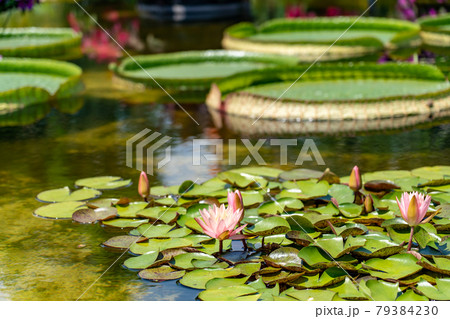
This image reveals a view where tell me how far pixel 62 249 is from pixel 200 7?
Answer: 1275cm

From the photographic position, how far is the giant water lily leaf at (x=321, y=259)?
338 centimetres

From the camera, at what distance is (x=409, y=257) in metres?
3.41

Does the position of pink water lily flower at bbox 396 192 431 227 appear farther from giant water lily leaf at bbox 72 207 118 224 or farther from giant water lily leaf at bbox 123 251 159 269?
giant water lily leaf at bbox 72 207 118 224

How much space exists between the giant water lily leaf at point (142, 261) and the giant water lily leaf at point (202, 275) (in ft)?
0.79

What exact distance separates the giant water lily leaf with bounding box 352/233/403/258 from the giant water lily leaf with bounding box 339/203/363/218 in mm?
357

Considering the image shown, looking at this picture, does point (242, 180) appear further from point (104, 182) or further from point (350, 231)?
point (350, 231)

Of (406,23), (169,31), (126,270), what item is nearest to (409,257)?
(126,270)

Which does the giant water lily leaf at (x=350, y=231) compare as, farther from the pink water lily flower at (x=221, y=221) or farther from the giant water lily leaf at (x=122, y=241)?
the giant water lily leaf at (x=122, y=241)

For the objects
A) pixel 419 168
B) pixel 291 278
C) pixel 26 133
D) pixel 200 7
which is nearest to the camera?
pixel 291 278

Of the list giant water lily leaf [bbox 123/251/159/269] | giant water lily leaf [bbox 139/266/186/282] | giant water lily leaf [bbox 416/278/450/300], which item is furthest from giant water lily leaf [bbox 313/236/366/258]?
giant water lily leaf [bbox 123/251/159/269]

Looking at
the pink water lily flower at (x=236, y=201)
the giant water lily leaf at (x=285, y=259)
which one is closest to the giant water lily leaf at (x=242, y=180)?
the pink water lily flower at (x=236, y=201)

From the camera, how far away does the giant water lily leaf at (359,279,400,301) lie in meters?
3.14
